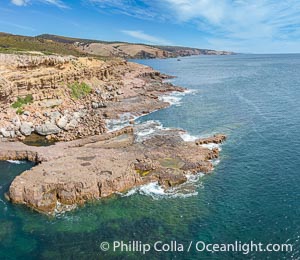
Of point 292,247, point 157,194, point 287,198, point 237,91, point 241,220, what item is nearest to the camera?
point 292,247

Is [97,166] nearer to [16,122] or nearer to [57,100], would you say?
[16,122]

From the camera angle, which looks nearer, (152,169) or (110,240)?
(110,240)

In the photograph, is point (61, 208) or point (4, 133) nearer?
point (61, 208)

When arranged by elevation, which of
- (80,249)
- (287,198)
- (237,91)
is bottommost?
(80,249)

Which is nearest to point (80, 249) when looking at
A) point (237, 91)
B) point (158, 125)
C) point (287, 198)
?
point (287, 198)

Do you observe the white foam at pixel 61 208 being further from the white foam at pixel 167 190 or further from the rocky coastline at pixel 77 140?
the white foam at pixel 167 190

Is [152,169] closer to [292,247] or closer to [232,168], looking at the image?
[232,168]

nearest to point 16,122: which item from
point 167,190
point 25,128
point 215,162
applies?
point 25,128
